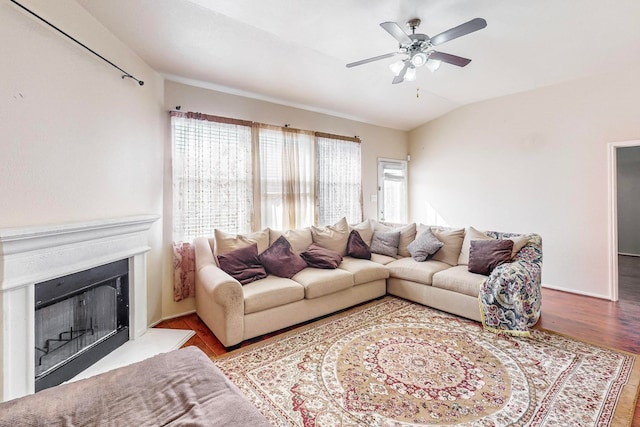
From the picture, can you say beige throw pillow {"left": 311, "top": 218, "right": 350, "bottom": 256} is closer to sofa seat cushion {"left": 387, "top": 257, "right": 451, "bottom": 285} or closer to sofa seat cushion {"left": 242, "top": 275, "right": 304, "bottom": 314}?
sofa seat cushion {"left": 387, "top": 257, "right": 451, "bottom": 285}

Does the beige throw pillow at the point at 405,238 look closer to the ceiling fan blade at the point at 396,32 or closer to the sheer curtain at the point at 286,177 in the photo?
the sheer curtain at the point at 286,177

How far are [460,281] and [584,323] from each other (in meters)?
1.31

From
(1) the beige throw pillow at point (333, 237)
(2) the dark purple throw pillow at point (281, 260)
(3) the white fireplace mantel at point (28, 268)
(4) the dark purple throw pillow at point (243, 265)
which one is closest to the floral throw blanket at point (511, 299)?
(1) the beige throw pillow at point (333, 237)

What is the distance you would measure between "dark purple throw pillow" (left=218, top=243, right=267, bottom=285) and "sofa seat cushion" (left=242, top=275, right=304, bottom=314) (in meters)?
0.08

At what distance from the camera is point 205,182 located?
3.45m

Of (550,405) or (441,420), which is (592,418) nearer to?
(550,405)

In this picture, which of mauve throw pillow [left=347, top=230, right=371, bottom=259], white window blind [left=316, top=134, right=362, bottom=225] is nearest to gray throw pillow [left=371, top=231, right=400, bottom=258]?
mauve throw pillow [left=347, top=230, right=371, bottom=259]

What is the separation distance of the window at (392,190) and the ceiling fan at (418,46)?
2848 mm

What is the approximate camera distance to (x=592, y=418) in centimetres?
174

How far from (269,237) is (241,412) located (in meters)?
2.66

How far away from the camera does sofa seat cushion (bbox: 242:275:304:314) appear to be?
2.70 m

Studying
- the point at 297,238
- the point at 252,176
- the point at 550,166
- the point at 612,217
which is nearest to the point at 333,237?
the point at 297,238

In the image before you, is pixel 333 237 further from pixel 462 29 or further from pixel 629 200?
pixel 629 200

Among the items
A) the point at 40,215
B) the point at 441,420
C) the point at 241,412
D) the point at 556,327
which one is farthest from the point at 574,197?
the point at 40,215
